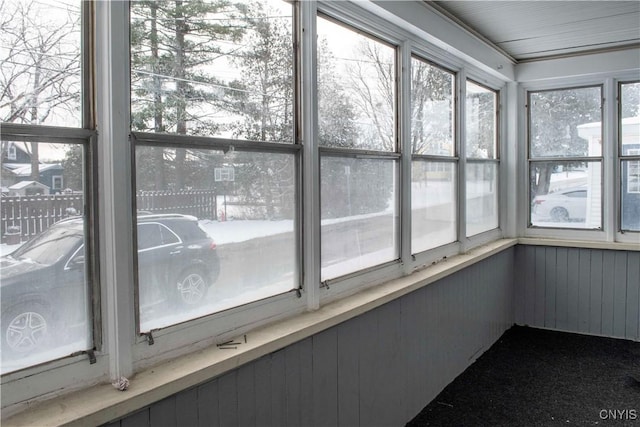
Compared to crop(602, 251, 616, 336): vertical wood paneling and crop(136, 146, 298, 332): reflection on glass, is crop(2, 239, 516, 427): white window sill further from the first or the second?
crop(602, 251, 616, 336): vertical wood paneling

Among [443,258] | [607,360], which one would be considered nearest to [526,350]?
[607,360]

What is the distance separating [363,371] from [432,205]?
51.5 inches

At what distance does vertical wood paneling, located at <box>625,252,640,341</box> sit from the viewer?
4.02 meters

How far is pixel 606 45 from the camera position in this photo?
3920 millimetres

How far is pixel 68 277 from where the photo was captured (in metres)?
1.21

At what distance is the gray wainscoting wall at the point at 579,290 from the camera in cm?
407

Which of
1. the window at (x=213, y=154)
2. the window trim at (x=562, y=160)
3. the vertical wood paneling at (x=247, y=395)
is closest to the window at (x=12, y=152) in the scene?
the window at (x=213, y=154)

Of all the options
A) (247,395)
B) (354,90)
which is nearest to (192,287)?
(247,395)

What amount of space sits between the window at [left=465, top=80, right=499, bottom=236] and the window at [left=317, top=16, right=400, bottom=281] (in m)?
1.29

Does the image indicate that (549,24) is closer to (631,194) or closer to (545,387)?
(631,194)

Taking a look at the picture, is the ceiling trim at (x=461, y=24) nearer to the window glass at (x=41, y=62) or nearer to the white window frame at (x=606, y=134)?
the white window frame at (x=606, y=134)

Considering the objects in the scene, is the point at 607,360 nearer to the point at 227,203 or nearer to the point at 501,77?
the point at 501,77

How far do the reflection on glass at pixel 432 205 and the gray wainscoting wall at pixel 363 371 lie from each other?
0.95 ft

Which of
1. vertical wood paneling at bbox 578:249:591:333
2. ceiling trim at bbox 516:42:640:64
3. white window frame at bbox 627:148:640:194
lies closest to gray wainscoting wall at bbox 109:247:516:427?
vertical wood paneling at bbox 578:249:591:333
